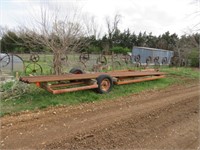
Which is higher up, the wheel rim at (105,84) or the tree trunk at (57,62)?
the tree trunk at (57,62)

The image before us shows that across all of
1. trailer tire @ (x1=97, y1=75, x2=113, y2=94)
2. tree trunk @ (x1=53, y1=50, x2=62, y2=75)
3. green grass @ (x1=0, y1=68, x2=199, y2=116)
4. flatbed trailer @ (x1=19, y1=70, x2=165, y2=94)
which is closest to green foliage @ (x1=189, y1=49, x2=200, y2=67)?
flatbed trailer @ (x1=19, y1=70, x2=165, y2=94)

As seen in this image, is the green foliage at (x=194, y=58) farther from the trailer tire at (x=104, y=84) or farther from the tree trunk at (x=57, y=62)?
the trailer tire at (x=104, y=84)

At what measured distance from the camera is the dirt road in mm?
3057

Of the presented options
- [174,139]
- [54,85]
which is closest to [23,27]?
[54,85]

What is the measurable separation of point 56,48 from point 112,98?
3.43 m

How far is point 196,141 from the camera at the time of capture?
341 cm

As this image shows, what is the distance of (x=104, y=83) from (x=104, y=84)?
0.03 metres

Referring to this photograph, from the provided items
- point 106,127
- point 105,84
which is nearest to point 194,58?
point 105,84

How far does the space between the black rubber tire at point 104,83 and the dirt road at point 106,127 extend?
90 cm

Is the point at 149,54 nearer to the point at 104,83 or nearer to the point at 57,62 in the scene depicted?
the point at 57,62

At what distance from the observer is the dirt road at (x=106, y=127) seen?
3.06 metres

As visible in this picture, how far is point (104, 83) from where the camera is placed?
6.33 m

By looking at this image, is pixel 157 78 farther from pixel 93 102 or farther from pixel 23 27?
pixel 23 27

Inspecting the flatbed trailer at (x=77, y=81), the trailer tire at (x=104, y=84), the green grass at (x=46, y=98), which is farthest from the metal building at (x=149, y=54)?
the trailer tire at (x=104, y=84)
